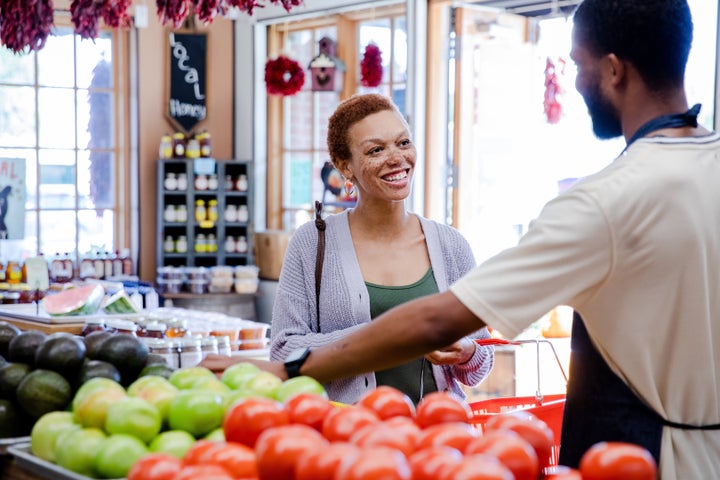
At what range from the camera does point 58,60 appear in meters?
7.17

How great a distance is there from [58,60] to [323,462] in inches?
262

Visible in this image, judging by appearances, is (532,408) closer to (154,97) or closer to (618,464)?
(618,464)

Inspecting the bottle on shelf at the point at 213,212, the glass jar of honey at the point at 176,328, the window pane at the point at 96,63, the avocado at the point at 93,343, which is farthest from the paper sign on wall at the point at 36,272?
the window pane at the point at 96,63

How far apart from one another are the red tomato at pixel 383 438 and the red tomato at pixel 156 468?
→ 252 millimetres

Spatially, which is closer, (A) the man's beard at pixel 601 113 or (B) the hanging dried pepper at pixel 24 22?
(A) the man's beard at pixel 601 113

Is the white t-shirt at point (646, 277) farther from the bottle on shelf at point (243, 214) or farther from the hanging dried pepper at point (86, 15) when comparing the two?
the bottle on shelf at point (243, 214)

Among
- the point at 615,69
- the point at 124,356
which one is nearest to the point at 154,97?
the point at 124,356

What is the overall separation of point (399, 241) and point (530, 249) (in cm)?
120

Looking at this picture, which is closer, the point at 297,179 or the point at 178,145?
the point at 178,145

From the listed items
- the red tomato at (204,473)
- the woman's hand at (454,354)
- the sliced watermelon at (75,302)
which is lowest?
the sliced watermelon at (75,302)

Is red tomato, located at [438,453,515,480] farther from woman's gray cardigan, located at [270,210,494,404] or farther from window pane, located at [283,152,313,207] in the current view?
window pane, located at [283,152,313,207]

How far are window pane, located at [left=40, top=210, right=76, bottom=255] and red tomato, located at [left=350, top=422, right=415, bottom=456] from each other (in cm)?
628

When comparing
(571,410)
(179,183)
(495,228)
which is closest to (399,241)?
(571,410)

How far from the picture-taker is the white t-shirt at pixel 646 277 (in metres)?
1.44
